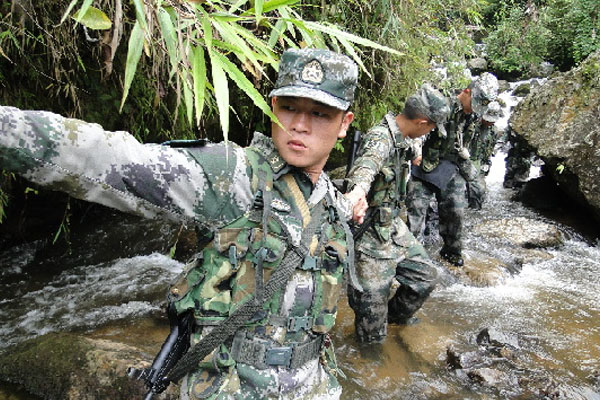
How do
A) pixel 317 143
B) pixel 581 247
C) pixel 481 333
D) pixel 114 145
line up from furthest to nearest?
pixel 581 247
pixel 481 333
pixel 317 143
pixel 114 145

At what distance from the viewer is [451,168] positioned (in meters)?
5.93

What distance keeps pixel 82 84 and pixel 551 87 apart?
9.26m

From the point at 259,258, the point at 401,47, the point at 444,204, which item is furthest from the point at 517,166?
the point at 259,258

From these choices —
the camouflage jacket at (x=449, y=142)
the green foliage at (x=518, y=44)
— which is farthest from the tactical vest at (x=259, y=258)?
the green foliage at (x=518, y=44)

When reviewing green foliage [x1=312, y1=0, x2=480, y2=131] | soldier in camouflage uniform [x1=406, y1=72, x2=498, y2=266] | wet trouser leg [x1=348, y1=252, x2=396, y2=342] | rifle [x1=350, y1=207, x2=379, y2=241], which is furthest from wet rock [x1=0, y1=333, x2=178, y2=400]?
soldier in camouflage uniform [x1=406, y1=72, x2=498, y2=266]

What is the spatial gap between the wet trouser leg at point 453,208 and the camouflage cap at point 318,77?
4.90 m

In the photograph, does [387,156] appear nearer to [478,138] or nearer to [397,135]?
[397,135]

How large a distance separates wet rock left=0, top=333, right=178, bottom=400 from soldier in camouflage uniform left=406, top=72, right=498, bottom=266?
167 inches

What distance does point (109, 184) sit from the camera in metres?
1.15

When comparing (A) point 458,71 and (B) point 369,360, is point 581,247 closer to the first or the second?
(A) point 458,71

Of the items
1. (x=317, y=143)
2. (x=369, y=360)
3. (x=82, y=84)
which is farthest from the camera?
(x=369, y=360)

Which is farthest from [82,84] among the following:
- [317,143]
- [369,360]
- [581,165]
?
[581,165]

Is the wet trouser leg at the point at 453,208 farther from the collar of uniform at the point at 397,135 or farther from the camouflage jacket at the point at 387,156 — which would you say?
the collar of uniform at the point at 397,135

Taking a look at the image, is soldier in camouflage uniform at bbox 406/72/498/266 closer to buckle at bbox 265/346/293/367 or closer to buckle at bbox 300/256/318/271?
buckle at bbox 300/256/318/271
